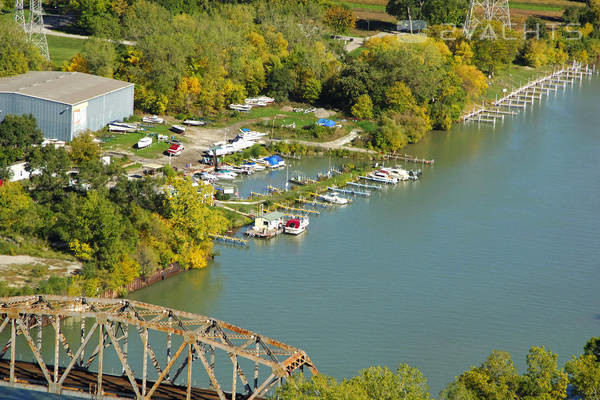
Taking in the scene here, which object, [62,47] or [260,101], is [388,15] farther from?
[260,101]

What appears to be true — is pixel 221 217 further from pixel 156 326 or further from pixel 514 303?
pixel 156 326

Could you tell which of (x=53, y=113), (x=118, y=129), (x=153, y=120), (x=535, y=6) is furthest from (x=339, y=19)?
(x=53, y=113)

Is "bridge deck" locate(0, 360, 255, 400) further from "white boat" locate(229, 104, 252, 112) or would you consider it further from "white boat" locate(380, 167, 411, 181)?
"white boat" locate(229, 104, 252, 112)

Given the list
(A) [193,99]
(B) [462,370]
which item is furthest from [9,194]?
(A) [193,99]

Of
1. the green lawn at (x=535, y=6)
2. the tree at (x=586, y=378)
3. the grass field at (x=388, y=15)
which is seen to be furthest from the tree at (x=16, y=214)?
the green lawn at (x=535, y=6)

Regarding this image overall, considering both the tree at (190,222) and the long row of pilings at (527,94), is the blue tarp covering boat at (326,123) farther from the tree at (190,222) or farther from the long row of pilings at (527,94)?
the tree at (190,222)

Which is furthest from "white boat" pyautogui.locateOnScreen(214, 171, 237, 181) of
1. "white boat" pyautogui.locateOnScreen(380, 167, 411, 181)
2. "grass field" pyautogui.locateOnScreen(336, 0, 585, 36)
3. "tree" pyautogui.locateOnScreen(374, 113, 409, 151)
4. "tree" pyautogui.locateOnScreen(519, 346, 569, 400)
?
"grass field" pyautogui.locateOnScreen(336, 0, 585, 36)

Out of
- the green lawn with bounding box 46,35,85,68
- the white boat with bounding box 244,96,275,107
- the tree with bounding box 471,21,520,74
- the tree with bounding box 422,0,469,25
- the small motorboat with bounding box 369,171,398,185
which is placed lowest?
the small motorboat with bounding box 369,171,398,185
